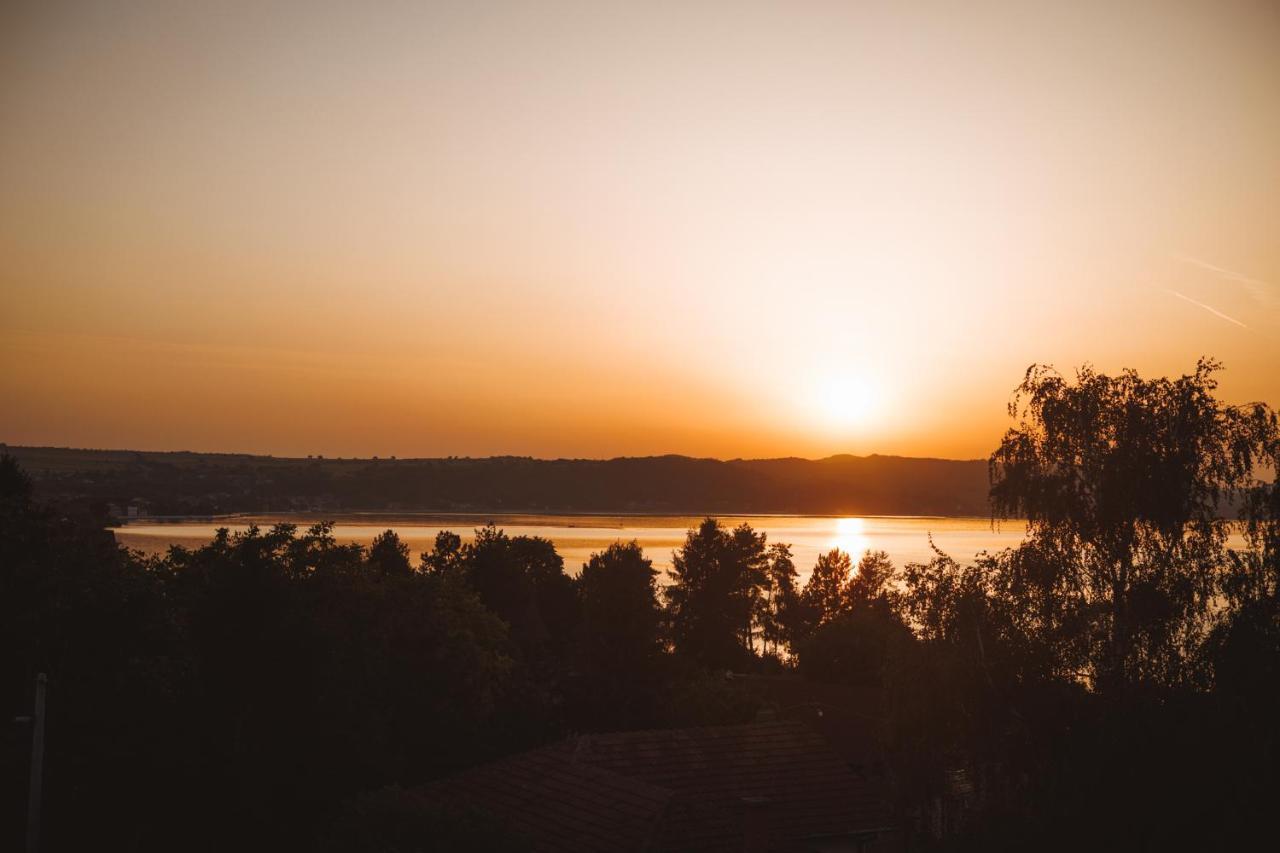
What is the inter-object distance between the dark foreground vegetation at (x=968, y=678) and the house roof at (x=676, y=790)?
6.85 feet

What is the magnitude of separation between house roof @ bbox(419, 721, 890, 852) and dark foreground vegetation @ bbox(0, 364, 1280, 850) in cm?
209

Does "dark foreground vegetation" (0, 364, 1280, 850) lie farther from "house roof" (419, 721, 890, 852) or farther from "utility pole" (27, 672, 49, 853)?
"utility pole" (27, 672, 49, 853)

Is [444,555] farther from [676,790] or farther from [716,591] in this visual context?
[676,790]

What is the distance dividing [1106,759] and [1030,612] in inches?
175

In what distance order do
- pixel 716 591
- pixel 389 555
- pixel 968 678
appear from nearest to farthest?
pixel 968 678 < pixel 389 555 < pixel 716 591

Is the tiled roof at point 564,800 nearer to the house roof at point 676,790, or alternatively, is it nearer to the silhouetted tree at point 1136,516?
the house roof at point 676,790

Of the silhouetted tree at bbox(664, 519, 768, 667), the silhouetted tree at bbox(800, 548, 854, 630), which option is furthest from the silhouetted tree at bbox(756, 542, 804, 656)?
the silhouetted tree at bbox(664, 519, 768, 667)

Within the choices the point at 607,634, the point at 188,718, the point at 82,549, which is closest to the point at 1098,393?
the point at 188,718

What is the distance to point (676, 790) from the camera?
26.9 m

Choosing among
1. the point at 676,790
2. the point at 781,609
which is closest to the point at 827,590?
the point at 781,609

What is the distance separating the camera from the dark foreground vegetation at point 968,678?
67.7 ft

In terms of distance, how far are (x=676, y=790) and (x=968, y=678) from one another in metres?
7.83

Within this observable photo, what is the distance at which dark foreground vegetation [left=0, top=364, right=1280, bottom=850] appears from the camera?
2062cm

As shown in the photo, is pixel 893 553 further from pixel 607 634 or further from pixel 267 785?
pixel 267 785
